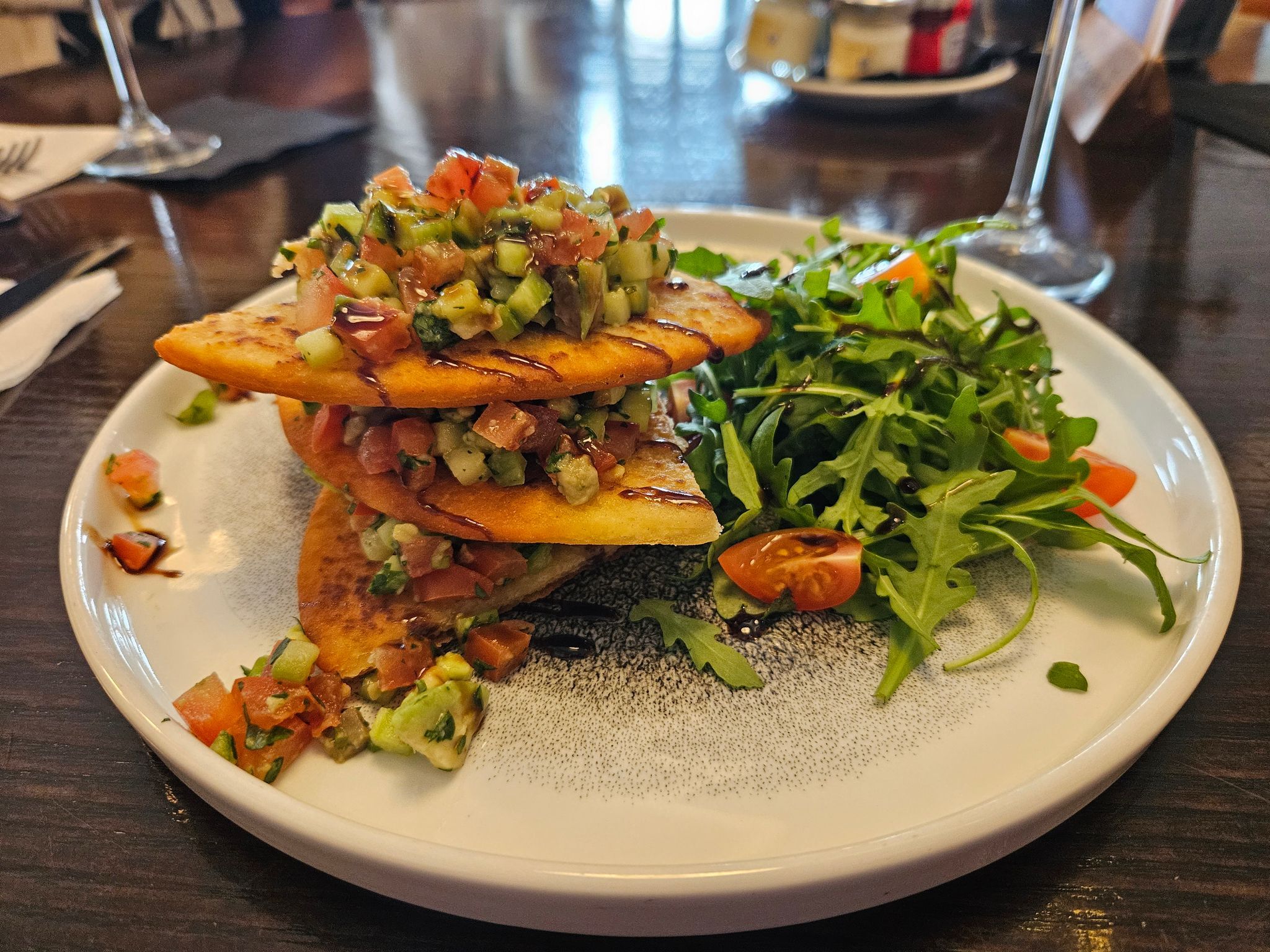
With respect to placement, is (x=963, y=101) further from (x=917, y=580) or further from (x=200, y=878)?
(x=200, y=878)

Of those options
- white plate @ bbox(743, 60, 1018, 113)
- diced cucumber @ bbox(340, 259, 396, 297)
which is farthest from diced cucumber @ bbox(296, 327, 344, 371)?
white plate @ bbox(743, 60, 1018, 113)

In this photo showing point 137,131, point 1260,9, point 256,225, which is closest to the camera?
point 256,225

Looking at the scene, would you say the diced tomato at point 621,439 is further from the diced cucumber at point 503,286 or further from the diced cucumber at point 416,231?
the diced cucumber at point 416,231

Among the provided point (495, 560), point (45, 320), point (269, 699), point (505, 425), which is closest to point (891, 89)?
point (505, 425)

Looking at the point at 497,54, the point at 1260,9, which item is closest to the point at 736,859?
the point at 497,54

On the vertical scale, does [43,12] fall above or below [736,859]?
above
